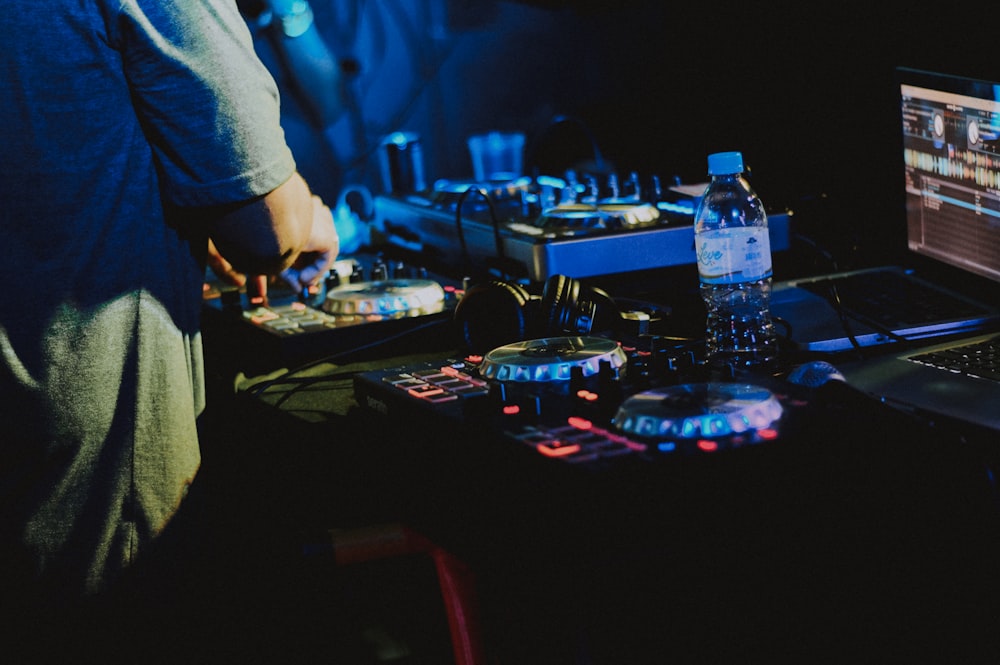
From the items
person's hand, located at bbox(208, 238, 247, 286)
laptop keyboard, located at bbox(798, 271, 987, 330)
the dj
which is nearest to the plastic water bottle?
laptop keyboard, located at bbox(798, 271, 987, 330)

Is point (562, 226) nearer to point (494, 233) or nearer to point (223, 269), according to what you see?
point (494, 233)

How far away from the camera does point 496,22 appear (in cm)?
287

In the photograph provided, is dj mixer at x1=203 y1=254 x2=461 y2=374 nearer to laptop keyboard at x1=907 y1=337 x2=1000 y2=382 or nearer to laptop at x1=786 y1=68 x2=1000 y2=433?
laptop at x1=786 y1=68 x2=1000 y2=433

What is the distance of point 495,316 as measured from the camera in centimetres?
144

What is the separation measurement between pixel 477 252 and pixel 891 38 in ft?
2.42

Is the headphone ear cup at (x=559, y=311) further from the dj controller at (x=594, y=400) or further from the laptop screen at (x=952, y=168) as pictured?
the laptop screen at (x=952, y=168)

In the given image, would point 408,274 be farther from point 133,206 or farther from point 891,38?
point 891,38

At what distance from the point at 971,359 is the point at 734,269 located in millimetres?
287

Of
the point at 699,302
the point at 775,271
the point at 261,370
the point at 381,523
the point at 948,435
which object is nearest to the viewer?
the point at 948,435

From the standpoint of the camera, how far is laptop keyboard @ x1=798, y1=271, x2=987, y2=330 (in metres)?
1.49

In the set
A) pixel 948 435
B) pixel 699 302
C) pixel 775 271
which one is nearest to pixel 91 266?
pixel 699 302

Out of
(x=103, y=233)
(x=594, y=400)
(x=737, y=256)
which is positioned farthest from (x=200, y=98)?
(x=737, y=256)

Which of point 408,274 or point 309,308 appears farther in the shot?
point 408,274

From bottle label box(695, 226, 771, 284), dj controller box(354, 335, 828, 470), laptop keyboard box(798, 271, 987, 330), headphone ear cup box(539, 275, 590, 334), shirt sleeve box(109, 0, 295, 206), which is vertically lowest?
laptop keyboard box(798, 271, 987, 330)
